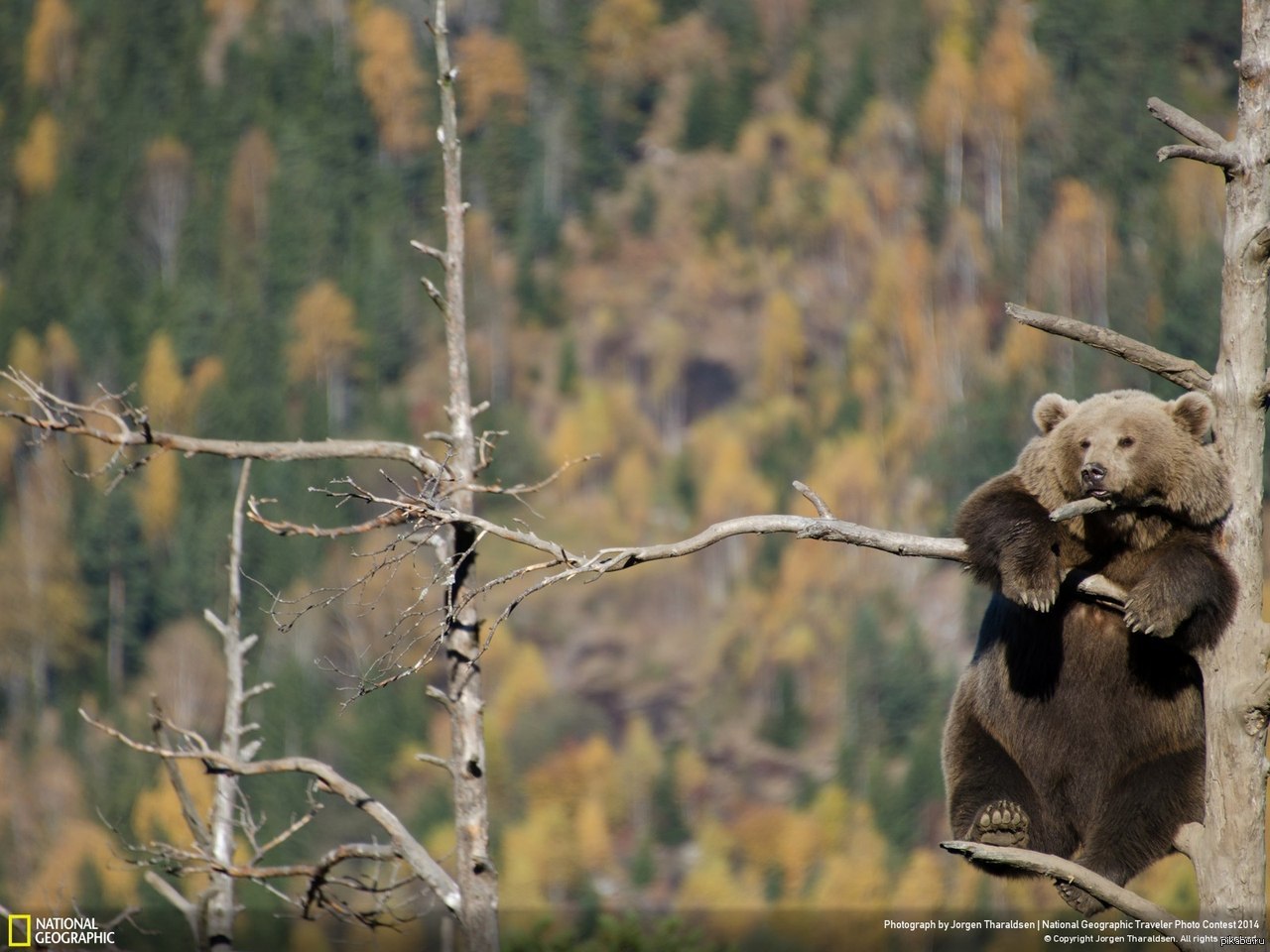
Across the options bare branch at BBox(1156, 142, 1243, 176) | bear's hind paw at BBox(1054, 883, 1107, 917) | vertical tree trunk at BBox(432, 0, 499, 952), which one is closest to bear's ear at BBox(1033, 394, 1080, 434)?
bare branch at BBox(1156, 142, 1243, 176)

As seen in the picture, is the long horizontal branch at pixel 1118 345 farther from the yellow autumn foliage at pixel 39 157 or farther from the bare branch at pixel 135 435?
the yellow autumn foliage at pixel 39 157

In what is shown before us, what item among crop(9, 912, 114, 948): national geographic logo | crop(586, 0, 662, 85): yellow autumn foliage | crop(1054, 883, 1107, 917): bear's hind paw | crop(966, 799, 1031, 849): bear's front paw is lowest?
crop(9, 912, 114, 948): national geographic logo

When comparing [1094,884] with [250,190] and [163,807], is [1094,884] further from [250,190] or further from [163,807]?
[250,190]

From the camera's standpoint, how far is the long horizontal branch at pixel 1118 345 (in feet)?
17.0

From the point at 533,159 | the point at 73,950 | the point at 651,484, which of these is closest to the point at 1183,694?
the point at 73,950

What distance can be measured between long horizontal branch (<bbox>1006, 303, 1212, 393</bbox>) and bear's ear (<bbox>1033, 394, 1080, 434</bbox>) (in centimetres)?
129

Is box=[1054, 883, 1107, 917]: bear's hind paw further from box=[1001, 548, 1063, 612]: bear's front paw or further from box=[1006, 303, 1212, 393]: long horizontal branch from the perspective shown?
box=[1006, 303, 1212, 393]: long horizontal branch

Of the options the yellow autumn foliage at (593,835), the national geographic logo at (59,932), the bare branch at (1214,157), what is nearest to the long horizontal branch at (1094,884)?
the bare branch at (1214,157)

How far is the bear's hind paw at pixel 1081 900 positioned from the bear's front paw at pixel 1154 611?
1.11 metres

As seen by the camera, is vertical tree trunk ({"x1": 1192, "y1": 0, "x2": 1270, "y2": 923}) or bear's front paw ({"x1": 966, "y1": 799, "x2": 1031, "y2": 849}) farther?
bear's front paw ({"x1": 966, "y1": 799, "x2": 1031, "y2": 849})

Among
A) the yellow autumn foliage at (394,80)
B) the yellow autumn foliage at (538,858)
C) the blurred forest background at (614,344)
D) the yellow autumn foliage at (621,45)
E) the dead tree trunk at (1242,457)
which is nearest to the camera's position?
the dead tree trunk at (1242,457)

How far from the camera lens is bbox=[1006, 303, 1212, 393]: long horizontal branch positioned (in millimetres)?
5176

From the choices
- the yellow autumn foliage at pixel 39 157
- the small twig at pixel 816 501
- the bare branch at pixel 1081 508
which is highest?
the yellow autumn foliage at pixel 39 157

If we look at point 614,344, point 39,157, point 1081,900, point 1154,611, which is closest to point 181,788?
point 1081,900
